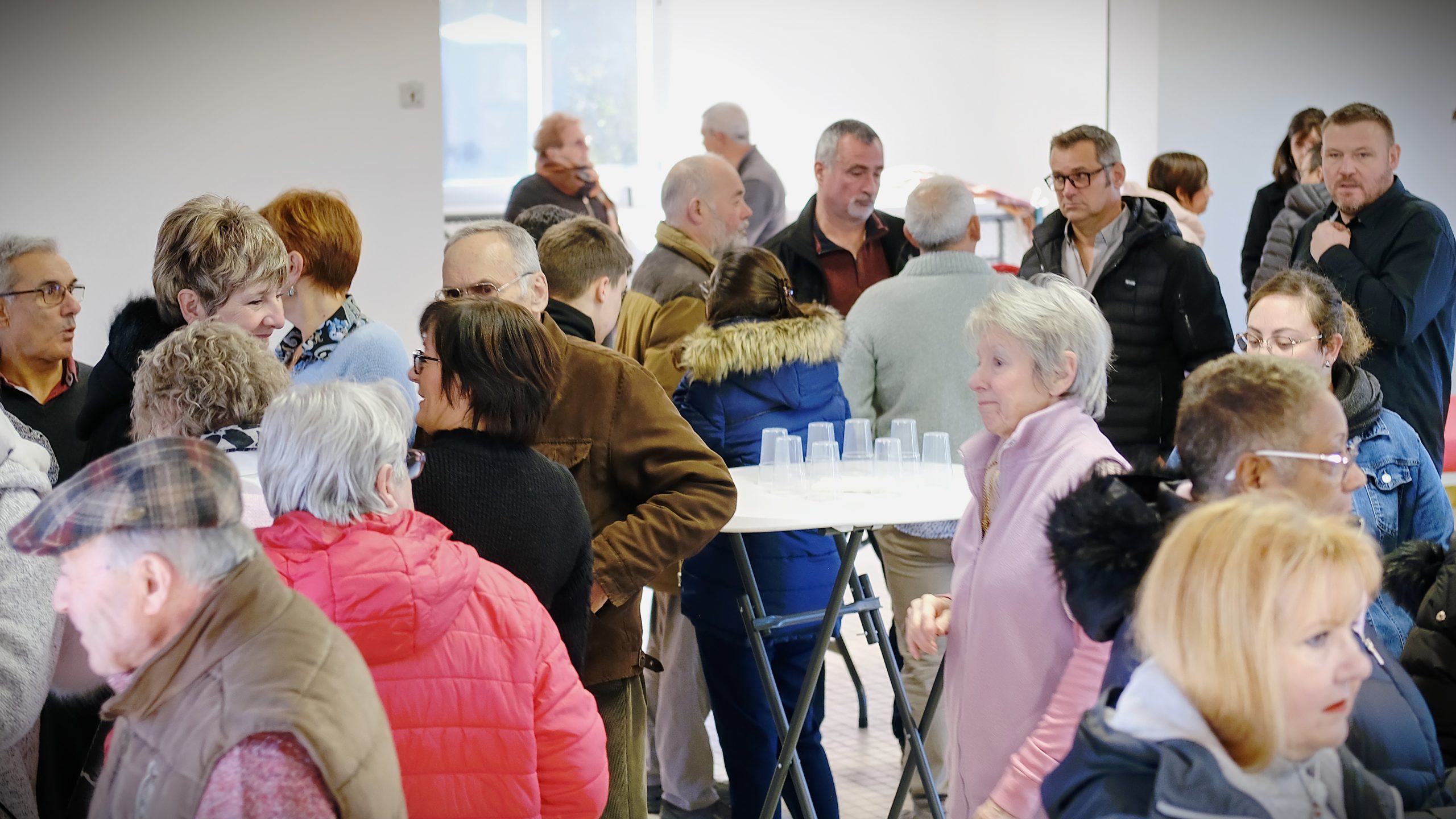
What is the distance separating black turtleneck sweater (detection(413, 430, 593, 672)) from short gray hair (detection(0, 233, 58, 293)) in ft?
5.31

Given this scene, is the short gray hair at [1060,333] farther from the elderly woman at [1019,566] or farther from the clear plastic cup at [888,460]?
the clear plastic cup at [888,460]

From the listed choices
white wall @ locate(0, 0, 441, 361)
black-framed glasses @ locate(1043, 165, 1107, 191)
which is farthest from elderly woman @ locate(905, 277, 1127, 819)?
white wall @ locate(0, 0, 441, 361)

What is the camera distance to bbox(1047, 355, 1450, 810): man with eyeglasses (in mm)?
1631

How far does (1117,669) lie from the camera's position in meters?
1.86

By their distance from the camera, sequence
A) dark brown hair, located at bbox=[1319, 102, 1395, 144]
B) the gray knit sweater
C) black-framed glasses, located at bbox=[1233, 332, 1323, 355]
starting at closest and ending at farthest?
the gray knit sweater
black-framed glasses, located at bbox=[1233, 332, 1323, 355]
dark brown hair, located at bbox=[1319, 102, 1395, 144]

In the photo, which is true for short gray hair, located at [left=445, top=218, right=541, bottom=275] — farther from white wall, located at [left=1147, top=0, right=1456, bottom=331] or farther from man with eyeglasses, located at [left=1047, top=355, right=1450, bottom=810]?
white wall, located at [left=1147, top=0, right=1456, bottom=331]

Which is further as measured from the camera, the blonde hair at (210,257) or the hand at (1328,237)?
the hand at (1328,237)

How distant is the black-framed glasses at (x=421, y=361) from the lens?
7.17 feet

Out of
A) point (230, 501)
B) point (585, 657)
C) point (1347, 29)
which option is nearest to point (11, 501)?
point (230, 501)

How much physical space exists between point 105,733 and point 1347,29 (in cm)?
775

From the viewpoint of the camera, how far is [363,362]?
292 cm

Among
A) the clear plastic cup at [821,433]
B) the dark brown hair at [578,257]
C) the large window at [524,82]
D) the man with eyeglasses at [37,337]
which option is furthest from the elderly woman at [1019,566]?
the large window at [524,82]

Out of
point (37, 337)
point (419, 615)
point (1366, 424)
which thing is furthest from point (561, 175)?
point (419, 615)

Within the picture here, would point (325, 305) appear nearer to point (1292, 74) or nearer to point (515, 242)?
point (515, 242)
